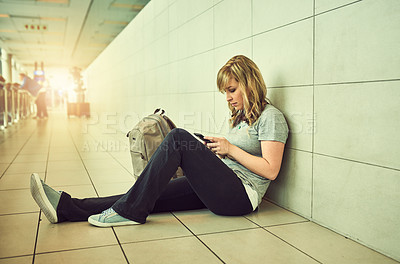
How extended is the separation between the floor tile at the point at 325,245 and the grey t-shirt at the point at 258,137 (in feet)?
0.84

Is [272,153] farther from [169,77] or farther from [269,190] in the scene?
[169,77]

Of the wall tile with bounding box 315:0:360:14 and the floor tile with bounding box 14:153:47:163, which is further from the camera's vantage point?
the floor tile with bounding box 14:153:47:163

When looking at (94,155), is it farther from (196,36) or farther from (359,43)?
(359,43)

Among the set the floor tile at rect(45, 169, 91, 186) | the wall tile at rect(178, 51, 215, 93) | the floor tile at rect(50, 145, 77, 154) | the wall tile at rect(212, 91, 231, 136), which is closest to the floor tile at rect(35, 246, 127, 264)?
the floor tile at rect(45, 169, 91, 186)

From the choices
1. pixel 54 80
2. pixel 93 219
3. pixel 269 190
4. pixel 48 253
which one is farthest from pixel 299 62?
pixel 54 80

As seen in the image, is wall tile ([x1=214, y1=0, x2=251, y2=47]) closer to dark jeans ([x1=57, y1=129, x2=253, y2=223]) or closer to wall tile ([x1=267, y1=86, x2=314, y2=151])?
wall tile ([x1=267, y1=86, x2=314, y2=151])

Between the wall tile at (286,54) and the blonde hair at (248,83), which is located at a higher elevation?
the wall tile at (286,54)

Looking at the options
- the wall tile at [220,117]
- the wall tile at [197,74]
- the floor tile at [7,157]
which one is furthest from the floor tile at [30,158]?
the wall tile at [220,117]

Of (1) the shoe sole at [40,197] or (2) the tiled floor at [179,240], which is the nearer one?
(2) the tiled floor at [179,240]

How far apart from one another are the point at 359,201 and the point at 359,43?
2.36ft

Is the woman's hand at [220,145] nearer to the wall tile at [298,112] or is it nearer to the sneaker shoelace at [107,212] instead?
the wall tile at [298,112]

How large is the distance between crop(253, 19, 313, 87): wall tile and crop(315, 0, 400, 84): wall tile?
0.08 meters

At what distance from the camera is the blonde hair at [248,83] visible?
6.60 feet

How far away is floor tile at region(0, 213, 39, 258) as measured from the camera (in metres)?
1.55
